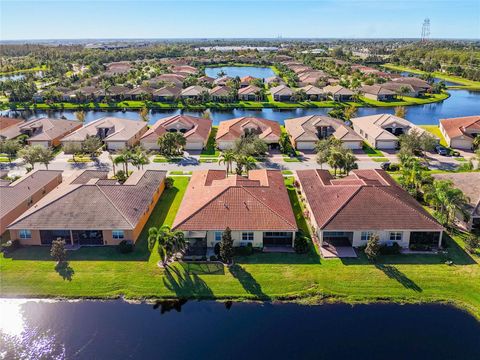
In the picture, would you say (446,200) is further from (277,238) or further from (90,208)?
(90,208)

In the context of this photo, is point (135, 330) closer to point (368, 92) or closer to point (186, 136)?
point (186, 136)

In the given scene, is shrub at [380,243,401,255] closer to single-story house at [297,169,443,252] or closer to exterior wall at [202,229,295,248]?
single-story house at [297,169,443,252]

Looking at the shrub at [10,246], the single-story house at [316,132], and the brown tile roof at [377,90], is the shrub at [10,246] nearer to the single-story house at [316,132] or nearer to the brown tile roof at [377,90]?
the single-story house at [316,132]

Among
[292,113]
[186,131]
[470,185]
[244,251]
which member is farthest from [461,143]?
[244,251]

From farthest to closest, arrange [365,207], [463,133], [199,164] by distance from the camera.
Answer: [463,133] < [199,164] < [365,207]

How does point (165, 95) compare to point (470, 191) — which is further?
point (165, 95)

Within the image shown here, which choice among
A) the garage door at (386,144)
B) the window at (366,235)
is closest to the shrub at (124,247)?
the window at (366,235)

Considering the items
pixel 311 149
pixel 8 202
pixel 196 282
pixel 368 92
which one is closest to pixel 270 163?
pixel 311 149
